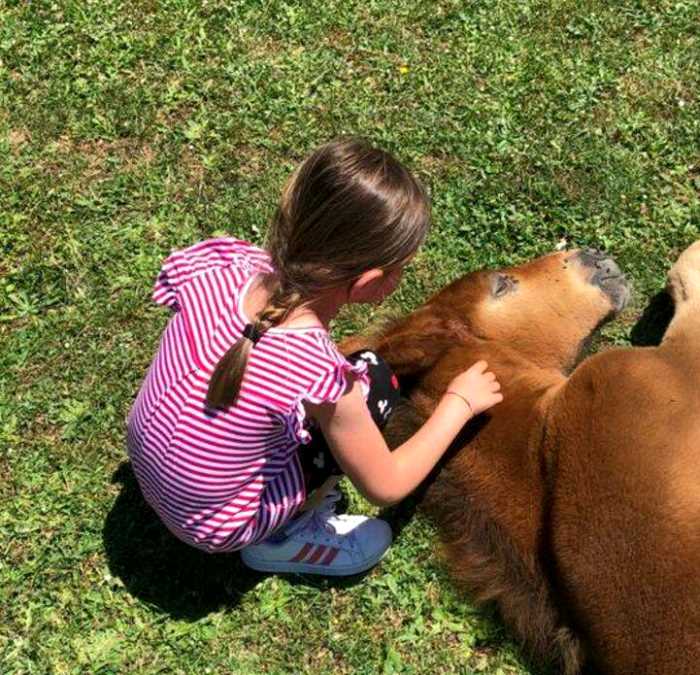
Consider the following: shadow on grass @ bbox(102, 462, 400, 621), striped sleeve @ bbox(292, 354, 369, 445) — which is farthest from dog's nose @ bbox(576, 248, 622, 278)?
shadow on grass @ bbox(102, 462, 400, 621)

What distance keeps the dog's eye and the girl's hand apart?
480mm

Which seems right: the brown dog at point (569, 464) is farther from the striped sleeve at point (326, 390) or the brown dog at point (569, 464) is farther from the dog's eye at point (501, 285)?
the striped sleeve at point (326, 390)

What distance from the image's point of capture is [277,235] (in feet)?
11.0

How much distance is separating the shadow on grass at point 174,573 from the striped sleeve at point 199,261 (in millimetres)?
1543

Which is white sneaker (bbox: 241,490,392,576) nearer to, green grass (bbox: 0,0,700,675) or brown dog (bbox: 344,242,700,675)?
green grass (bbox: 0,0,700,675)

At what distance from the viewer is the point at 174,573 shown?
465 centimetres

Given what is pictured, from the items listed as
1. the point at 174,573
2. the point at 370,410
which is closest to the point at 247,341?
the point at 370,410

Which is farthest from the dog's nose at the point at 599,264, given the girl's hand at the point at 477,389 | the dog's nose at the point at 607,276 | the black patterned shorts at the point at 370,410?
the black patterned shorts at the point at 370,410

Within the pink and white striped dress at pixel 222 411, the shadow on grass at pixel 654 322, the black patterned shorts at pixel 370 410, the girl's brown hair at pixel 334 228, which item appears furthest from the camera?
the shadow on grass at pixel 654 322

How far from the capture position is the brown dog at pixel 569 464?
12.0ft

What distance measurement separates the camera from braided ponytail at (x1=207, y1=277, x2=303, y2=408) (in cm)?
323

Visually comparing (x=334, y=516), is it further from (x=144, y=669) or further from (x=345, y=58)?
(x=345, y=58)

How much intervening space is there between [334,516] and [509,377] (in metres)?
1.14

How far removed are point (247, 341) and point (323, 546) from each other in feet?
5.38
